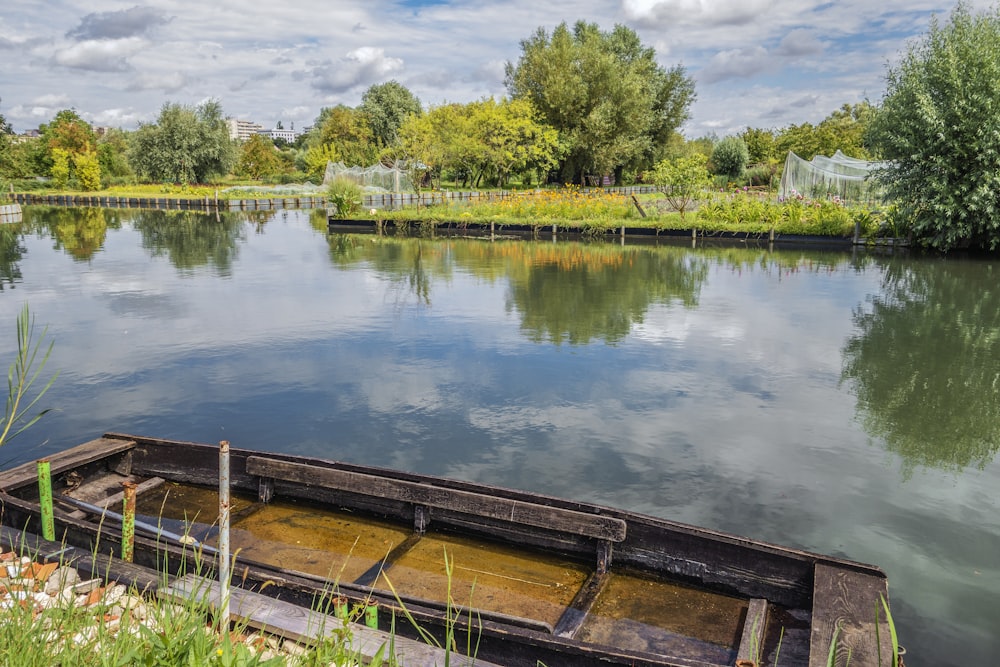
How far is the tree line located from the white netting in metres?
1.53

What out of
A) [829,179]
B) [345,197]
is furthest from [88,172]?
[829,179]

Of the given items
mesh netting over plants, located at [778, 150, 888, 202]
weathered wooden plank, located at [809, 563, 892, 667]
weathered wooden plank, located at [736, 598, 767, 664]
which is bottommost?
weathered wooden plank, located at [736, 598, 767, 664]

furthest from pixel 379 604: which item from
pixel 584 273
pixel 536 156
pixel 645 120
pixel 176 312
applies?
pixel 645 120

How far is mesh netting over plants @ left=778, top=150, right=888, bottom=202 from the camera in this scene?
29656mm

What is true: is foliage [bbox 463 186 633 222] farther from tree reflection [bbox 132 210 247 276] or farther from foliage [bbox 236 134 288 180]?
foliage [bbox 236 134 288 180]

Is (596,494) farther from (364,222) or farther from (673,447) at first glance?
(364,222)

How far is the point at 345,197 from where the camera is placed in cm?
3428

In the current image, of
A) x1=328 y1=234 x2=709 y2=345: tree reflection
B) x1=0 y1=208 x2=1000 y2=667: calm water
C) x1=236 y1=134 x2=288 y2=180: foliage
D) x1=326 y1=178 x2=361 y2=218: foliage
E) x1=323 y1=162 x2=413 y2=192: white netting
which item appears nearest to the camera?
x1=0 y1=208 x2=1000 y2=667: calm water

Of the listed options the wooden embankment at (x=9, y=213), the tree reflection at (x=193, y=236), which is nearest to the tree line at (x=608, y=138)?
the tree reflection at (x=193, y=236)

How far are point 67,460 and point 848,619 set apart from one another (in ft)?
19.6

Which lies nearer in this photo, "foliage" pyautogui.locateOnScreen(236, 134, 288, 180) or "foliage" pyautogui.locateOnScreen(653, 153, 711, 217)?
"foliage" pyautogui.locateOnScreen(653, 153, 711, 217)

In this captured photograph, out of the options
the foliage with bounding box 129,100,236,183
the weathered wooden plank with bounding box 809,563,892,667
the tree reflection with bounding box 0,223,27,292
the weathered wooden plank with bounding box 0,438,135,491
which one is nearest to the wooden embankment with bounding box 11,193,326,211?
the foliage with bounding box 129,100,236,183

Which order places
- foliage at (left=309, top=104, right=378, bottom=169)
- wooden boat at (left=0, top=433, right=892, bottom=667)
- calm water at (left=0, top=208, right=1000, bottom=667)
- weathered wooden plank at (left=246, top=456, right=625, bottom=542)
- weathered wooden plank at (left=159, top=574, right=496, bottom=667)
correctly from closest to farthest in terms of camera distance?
1. weathered wooden plank at (left=159, top=574, right=496, bottom=667)
2. wooden boat at (left=0, top=433, right=892, bottom=667)
3. weathered wooden plank at (left=246, top=456, right=625, bottom=542)
4. calm water at (left=0, top=208, right=1000, bottom=667)
5. foliage at (left=309, top=104, right=378, bottom=169)

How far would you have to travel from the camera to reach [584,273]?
19.8m
